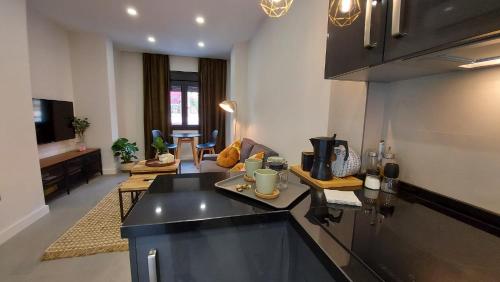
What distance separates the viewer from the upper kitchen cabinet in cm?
52

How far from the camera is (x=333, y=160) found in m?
1.20

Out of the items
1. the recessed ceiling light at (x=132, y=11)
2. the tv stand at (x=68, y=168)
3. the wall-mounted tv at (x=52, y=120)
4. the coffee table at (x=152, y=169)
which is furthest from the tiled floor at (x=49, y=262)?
the recessed ceiling light at (x=132, y=11)

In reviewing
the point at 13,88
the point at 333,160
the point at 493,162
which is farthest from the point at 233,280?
the point at 13,88

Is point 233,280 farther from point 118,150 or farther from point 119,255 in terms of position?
point 118,150

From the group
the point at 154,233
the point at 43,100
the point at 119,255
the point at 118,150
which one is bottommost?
the point at 119,255

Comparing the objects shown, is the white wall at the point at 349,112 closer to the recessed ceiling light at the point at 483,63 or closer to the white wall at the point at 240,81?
the recessed ceiling light at the point at 483,63

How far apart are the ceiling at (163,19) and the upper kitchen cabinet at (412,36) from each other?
228 centimetres

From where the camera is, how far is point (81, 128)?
12.9ft

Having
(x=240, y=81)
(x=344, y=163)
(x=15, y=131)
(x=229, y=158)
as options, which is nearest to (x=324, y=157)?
(x=344, y=163)

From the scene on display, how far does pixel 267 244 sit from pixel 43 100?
4.06m

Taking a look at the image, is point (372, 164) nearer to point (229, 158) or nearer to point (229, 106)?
point (229, 158)

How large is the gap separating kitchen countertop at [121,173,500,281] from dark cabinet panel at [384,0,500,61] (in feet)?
1.90

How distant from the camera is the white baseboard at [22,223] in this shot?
2.03m

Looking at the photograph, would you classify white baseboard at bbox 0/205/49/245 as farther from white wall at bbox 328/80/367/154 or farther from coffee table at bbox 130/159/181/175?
white wall at bbox 328/80/367/154
